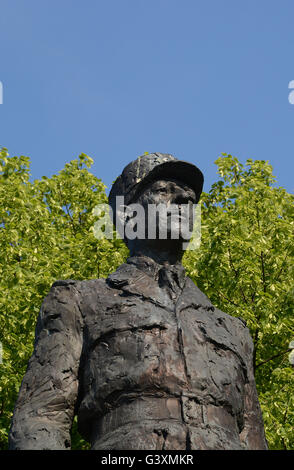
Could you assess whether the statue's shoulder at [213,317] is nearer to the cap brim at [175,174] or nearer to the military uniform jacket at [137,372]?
the military uniform jacket at [137,372]

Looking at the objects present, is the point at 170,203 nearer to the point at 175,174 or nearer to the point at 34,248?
the point at 175,174

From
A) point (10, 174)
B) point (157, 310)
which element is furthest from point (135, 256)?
point (10, 174)

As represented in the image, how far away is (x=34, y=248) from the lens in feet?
49.1

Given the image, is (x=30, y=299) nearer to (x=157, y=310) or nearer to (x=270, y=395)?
(x=270, y=395)

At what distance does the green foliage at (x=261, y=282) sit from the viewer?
12283mm

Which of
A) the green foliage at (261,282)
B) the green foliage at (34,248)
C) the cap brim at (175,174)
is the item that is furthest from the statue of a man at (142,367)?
the green foliage at (261,282)

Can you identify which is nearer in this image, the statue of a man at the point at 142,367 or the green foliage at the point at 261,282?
the statue of a man at the point at 142,367

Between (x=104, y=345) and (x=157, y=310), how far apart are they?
0.43 m

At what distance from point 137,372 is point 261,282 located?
9.54m

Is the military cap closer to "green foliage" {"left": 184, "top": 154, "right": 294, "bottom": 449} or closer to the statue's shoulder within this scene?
the statue's shoulder

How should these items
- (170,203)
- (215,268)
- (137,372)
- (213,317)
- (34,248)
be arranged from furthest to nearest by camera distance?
(34,248) → (215,268) → (170,203) → (213,317) → (137,372)

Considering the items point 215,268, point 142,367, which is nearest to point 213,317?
point 142,367

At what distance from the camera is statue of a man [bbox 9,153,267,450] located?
15.0 ft

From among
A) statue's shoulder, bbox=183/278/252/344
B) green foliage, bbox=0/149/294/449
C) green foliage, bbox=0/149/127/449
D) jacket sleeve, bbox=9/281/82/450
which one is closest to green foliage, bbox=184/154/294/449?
green foliage, bbox=0/149/294/449
